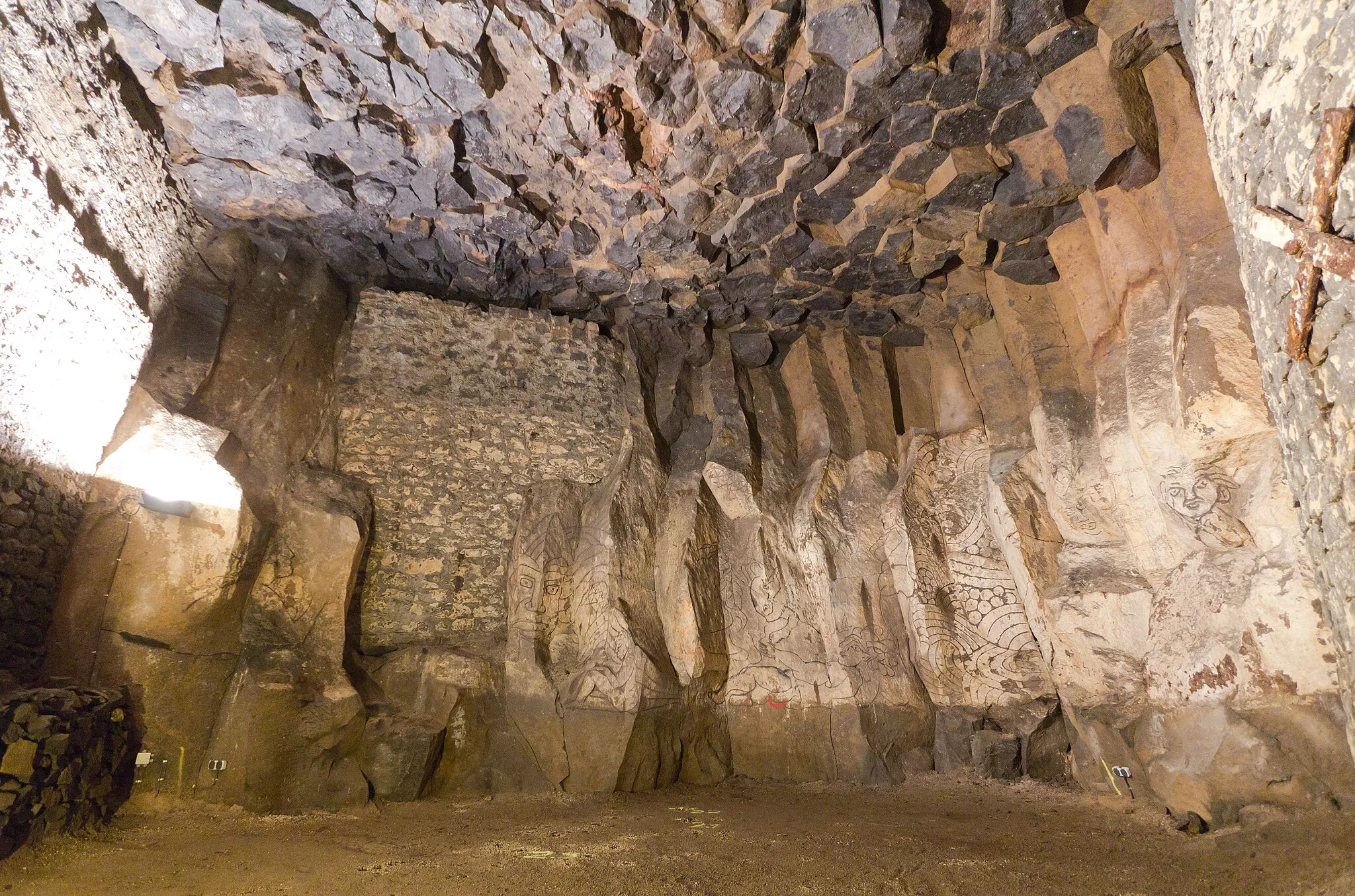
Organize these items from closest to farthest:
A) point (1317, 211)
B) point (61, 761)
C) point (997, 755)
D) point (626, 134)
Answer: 1. point (1317, 211)
2. point (61, 761)
3. point (626, 134)
4. point (997, 755)

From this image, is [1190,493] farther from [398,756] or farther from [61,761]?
[61,761]

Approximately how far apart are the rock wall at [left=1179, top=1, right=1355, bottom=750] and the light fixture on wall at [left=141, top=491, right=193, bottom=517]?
591 centimetres

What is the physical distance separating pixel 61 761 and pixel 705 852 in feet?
11.4

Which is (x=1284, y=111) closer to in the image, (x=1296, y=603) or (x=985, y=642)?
(x=1296, y=603)

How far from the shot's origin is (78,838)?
11.9 feet

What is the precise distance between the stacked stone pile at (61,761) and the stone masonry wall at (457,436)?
170 centimetres

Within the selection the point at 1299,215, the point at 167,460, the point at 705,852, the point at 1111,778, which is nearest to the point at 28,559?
the point at 167,460

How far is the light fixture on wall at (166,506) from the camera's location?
4.68 m

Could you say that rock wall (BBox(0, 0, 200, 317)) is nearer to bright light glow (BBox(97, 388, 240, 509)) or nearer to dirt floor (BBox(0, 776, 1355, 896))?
bright light glow (BBox(97, 388, 240, 509))

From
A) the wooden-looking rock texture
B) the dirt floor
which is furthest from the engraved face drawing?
the dirt floor

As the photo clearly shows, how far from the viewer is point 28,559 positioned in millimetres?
4074

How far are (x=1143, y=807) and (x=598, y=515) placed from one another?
15.0ft

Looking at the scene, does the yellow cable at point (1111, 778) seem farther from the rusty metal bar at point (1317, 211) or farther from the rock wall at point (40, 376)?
the rock wall at point (40, 376)

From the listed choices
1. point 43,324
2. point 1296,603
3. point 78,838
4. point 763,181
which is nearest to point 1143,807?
point 1296,603
